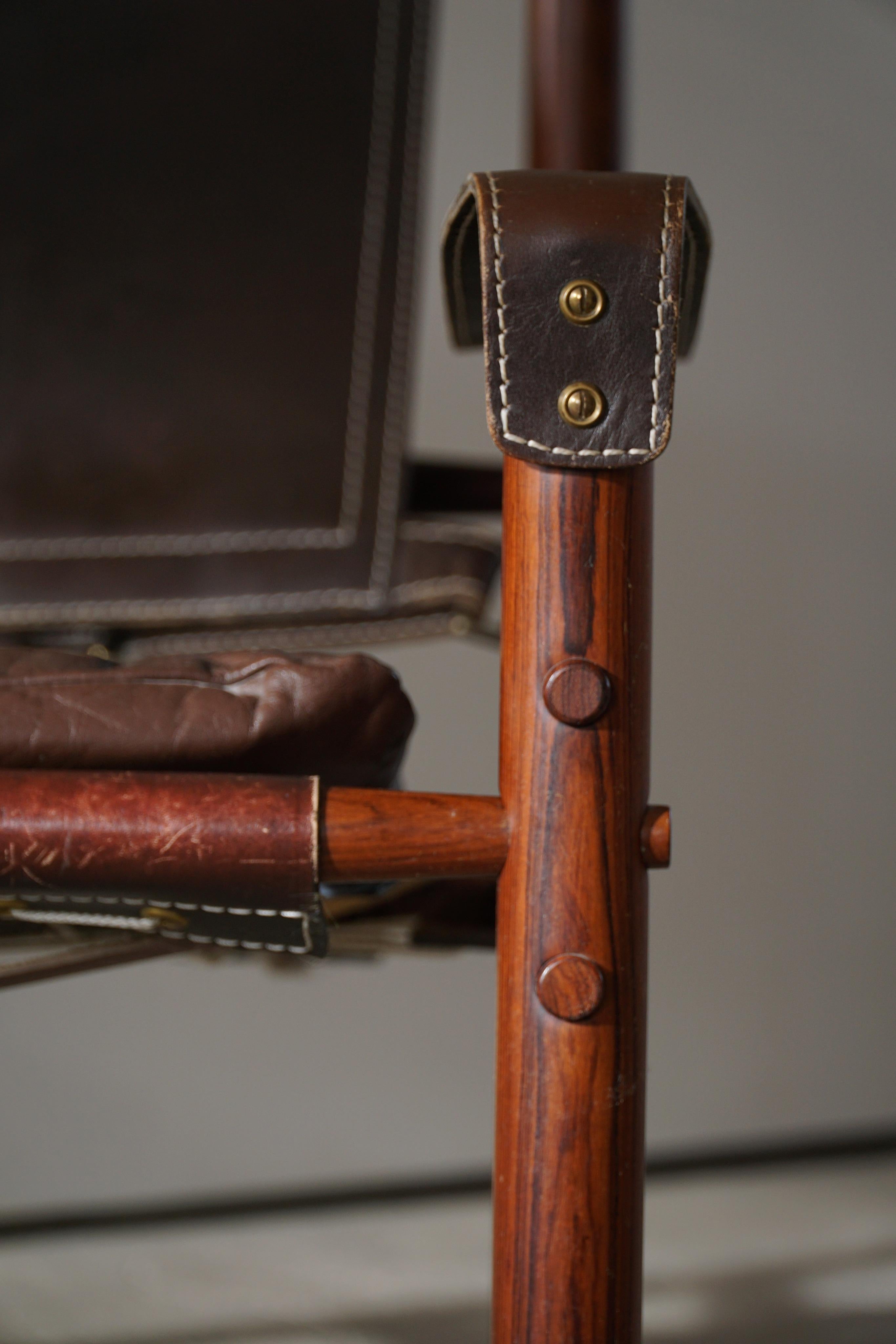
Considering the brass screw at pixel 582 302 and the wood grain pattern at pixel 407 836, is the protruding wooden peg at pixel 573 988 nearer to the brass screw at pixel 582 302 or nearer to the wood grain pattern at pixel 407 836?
the wood grain pattern at pixel 407 836

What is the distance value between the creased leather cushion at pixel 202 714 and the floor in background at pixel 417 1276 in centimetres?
63

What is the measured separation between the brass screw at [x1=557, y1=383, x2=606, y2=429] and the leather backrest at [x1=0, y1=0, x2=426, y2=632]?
0.38 metres

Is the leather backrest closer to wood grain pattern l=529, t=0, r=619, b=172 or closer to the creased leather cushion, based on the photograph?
wood grain pattern l=529, t=0, r=619, b=172

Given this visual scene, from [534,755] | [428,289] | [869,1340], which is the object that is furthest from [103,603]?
[428,289]

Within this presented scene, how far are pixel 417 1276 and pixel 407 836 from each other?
78cm

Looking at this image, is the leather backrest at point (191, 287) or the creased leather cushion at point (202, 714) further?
the leather backrest at point (191, 287)

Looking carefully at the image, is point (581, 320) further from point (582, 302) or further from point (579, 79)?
point (579, 79)

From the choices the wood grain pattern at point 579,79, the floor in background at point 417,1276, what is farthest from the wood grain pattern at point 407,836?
the floor in background at point 417,1276

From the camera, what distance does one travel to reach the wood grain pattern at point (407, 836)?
1.11 ft

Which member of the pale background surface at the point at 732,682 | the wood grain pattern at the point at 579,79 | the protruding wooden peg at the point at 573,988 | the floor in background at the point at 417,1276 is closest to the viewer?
the protruding wooden peg at the point at 573,988

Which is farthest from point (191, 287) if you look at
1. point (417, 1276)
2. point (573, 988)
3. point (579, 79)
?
point (417, 1276)

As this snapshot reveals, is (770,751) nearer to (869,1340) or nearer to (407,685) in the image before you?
(407,685)

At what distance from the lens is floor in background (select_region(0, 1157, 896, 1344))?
2.76ft

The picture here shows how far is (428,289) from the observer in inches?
56.5
